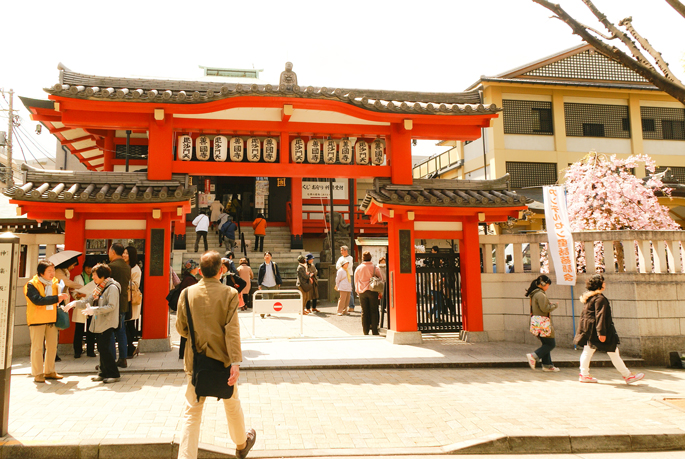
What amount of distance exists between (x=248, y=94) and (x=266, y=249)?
1193 cm

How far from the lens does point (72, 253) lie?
866cm

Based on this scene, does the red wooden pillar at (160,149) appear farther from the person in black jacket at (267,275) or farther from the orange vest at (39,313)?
the person in black jacket at (267,275)

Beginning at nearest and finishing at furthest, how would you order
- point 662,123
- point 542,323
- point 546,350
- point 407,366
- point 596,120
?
1. point 542,323
2. point 546,350
3. point 407,366
4. point 596,120
5. point 662,123

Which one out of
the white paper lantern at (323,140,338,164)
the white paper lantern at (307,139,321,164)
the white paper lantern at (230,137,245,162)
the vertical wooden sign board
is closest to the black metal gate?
the white paper lantern at (323,140,338,164)

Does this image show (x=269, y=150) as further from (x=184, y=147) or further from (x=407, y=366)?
(x=407, y=366)

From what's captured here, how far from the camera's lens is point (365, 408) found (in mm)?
6152

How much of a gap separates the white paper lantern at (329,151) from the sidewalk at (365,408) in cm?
448

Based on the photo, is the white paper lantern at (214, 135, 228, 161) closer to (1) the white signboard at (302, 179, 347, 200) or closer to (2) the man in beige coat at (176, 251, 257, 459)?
(2) the man in beige coat at (176, 251, 257, 459)

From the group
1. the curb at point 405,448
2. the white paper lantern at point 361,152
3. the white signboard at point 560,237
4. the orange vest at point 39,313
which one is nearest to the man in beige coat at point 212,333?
the curb at point 405,448

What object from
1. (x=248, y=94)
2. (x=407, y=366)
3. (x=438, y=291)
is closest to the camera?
(x=407, y=366)

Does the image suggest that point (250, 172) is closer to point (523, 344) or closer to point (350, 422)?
point (350, 422)

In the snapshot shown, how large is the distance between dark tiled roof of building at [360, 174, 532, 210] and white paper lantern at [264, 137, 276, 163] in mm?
2386

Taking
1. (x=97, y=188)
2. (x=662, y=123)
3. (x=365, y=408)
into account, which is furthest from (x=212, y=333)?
(x=662, y=123)

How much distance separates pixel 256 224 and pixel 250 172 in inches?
348
